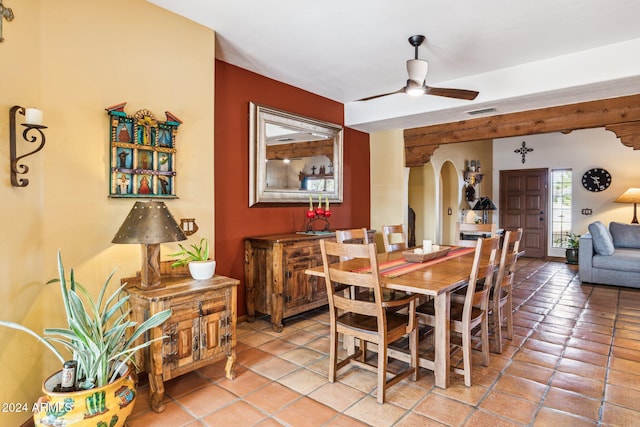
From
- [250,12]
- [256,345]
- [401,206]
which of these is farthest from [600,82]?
[256,345]

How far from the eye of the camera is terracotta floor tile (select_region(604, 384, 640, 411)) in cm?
213

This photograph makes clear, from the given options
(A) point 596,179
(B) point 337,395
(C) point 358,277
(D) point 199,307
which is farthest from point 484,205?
(D) point 199,307

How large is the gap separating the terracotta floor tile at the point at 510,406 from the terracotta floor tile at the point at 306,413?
94cm

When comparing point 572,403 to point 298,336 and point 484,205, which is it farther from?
point 484,205

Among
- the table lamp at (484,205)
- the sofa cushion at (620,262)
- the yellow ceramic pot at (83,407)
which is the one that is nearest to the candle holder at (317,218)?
the yellow ceramic pot at (83,407)

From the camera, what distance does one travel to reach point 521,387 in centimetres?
233

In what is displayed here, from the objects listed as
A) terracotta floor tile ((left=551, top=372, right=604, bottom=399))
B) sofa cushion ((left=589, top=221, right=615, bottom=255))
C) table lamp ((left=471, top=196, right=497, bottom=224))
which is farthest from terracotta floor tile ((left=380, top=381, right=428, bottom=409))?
table lamp ((left=471, top=196, right=497, bottom=224))

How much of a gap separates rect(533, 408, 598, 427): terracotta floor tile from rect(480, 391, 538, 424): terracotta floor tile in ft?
0.13

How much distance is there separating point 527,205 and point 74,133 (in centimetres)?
848

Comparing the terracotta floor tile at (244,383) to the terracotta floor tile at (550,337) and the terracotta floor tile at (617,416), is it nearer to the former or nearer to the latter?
the terracotta floor tile at (617,416)

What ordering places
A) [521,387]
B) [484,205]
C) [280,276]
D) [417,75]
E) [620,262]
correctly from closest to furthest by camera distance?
[521,387] → [417,75] → [280,276] → [620,262] → [484,205]

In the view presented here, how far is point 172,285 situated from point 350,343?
4.67ft

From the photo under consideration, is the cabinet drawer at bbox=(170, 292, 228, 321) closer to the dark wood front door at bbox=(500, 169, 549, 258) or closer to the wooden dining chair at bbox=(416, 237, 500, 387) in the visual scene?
the wooden dining chair at bbox=(416, 237, 500, 387)

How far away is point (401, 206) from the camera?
527 cm
